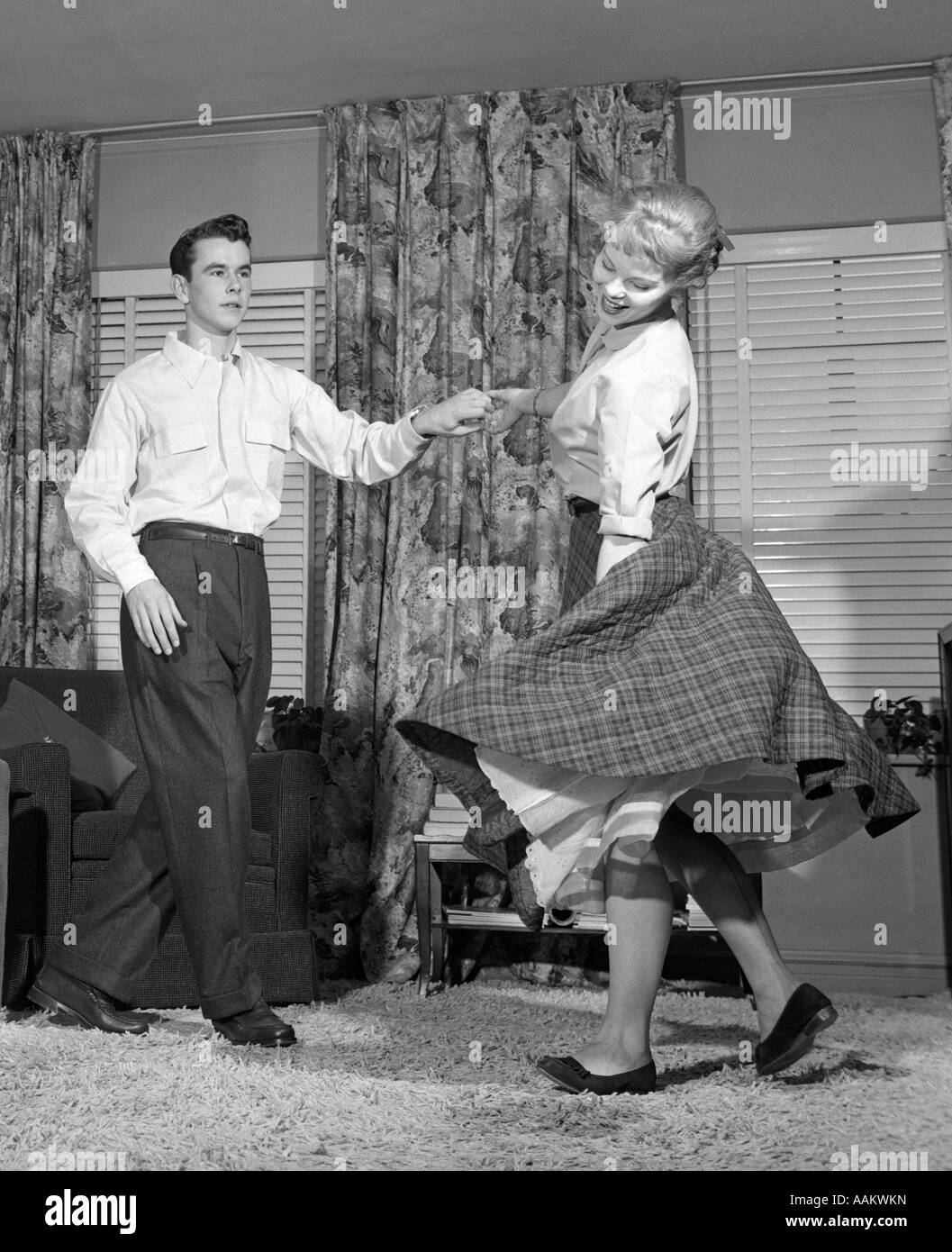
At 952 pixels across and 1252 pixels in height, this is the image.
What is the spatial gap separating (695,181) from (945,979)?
274cm

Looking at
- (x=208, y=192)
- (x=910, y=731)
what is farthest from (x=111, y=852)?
(x=208, y=192)

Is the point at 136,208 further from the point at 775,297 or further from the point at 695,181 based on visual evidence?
the point at 775,297

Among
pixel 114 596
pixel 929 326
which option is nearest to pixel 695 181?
pixel 929 326

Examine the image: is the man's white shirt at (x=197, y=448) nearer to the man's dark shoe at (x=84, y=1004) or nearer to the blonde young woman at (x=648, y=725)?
the blonde young woman at (x=648, y=725)

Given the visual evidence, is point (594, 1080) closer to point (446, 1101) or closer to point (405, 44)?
point (446, 1101)

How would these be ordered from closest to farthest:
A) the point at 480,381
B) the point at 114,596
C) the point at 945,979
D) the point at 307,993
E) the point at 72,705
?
1. the point at 307,993
2. the point at 945,979
3. the point at 72,705
4. the point at 480,381
5. the point at 114,596

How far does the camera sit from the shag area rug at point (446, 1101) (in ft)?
5.69

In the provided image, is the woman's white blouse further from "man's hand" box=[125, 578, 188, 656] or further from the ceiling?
the ceiling

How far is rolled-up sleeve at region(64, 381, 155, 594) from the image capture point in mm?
2537

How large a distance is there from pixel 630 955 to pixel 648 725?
0.41 m

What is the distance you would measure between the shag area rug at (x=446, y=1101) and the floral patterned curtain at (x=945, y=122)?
269cm

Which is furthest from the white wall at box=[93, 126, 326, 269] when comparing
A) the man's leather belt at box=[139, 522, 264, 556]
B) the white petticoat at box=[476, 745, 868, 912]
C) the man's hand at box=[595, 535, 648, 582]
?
the white petticoat at box=[476, 745, 868, 912]
